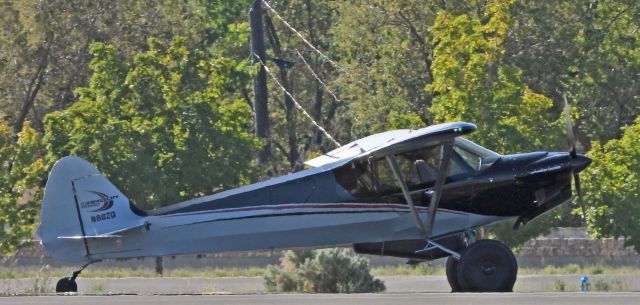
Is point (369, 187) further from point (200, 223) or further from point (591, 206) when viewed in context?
point (591, 206)

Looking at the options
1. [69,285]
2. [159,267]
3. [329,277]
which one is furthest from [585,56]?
[69,285]

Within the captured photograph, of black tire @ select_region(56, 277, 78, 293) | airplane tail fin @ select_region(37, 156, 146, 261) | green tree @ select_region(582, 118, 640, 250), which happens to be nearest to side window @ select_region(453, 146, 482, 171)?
airplane tail fin @ select_region(37, 156, 146, 261)

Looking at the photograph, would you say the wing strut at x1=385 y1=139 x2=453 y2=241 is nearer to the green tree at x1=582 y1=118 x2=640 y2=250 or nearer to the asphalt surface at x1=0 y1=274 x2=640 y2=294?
the asphalt surface at x1=0 y1=274 x2=640 y2=294

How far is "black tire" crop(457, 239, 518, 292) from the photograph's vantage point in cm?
2006

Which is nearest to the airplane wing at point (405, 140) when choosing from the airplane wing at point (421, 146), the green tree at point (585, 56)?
the airplane wing at point (421, 146)

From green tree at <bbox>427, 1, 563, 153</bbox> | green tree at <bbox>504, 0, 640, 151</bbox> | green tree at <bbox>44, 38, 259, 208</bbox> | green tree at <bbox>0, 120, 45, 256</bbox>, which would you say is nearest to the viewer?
green tree at <bbox>0, 120, 45, 256</bbox>

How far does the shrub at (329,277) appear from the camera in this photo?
26281 mm

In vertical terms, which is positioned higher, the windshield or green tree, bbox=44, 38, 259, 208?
green tree, bbox=44, 38, 259, 208

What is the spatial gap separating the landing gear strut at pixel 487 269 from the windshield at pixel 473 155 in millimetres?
1274

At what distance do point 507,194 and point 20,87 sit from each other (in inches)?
1125

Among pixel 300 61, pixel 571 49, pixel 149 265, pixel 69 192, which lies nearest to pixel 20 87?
pixel 149 265

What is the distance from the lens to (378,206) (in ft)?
68.9

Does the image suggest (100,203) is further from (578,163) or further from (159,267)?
(159,267)

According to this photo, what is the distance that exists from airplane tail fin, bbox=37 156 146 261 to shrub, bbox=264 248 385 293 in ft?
18.2
